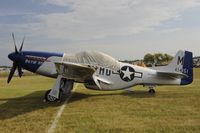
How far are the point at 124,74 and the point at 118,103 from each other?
9.70 feet

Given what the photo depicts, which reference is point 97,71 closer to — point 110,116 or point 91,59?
point 91,59

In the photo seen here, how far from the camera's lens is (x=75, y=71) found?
12930 mm

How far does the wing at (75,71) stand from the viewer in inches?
489

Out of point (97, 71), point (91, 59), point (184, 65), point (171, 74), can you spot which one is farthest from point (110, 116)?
point (184, 65)

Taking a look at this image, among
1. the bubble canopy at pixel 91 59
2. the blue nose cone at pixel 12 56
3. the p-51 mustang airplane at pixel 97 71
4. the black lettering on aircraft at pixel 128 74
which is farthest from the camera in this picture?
the black lettering on aircraft at pixel 128 74

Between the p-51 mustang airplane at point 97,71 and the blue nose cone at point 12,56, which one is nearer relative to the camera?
the p-51 mustang airplane at point 97,71

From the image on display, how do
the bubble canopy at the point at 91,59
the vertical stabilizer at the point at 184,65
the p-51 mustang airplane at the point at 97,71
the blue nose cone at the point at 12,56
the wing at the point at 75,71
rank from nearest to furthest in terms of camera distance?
the wing at the point at 75,71 → the p-51 mustang airplane at the point at 97,71 → the bubble canopy at the point at 91,59 → the blue nose cone at the point at 12,56 → the vertical stabilizer at the point at 184,65

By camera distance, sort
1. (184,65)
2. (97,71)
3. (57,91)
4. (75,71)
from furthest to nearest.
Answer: (184,65), (97,71), (75,71), (57,91)

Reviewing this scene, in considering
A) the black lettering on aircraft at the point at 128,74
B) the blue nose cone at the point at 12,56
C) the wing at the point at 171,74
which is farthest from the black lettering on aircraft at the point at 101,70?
the blue nose cone at the point at 12,56

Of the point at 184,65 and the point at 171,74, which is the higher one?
the point at 184,65

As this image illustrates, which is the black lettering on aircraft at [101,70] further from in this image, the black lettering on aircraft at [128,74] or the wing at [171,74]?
the wing at [171,74]

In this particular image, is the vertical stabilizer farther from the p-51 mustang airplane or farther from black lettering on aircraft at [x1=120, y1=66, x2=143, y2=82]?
black lettering on aircraft at [x1=120, y1=66, x2=143, y2=82]

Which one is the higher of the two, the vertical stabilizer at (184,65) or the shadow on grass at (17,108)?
the vertical stabilizer at (184,65)

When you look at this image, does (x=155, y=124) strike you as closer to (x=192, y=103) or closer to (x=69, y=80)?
(x=192, y=103)
